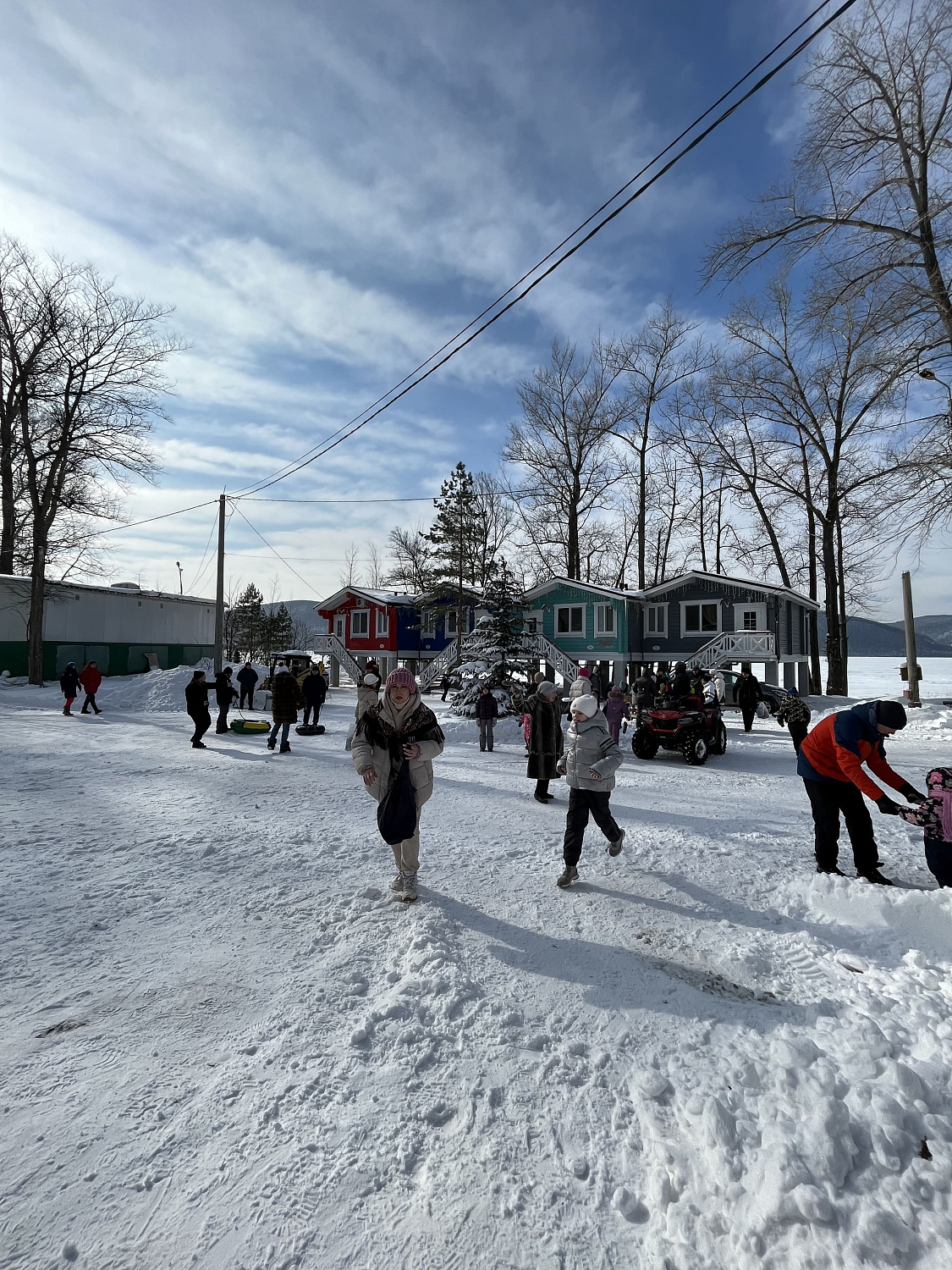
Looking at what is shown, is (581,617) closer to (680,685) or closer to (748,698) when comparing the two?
(748,698)

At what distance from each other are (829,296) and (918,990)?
13.4 m

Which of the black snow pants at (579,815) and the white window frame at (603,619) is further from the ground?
the white window frame at (603,619)

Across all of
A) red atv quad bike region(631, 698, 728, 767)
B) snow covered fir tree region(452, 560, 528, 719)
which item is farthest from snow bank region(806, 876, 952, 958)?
snow covered fir tree region(452, 560, 528, 719)

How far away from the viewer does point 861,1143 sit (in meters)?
2.43

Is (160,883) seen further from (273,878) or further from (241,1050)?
(241,1050)

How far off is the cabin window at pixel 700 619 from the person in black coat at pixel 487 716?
1740 cm

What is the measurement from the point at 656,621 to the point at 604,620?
252 centimetres

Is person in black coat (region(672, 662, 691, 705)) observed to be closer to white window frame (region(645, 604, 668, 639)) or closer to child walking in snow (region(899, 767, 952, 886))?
child walking in snow (region(899, 767, 952, 886))

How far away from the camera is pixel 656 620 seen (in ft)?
94.0

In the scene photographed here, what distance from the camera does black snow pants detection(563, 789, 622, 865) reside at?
522 cm

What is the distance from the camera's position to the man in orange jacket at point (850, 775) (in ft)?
16.0

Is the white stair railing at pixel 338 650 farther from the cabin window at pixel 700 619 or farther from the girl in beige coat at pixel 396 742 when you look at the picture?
the girl in beige coat at pixel 396 742

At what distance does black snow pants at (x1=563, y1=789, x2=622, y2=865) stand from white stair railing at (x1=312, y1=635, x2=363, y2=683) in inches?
1115

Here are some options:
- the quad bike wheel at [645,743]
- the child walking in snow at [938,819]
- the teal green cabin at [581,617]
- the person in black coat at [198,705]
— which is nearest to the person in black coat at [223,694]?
the person in black coat at [198,705]
